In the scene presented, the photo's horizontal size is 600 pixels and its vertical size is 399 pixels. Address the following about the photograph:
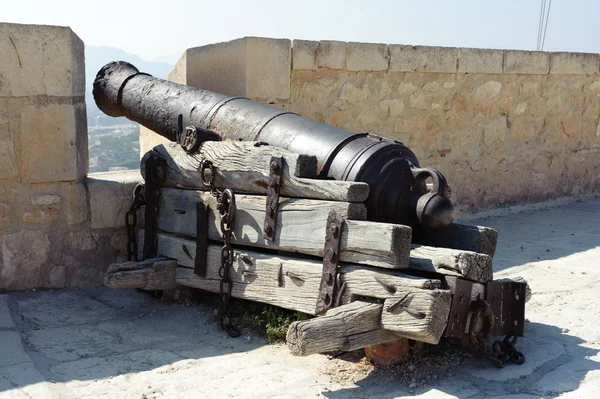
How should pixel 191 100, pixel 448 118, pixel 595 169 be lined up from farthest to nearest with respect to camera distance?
1. pixel 595 169
2. pixel 448 118
3. pixel 191 100

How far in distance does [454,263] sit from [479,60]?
383 cm

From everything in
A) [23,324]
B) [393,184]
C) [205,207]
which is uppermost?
[393,184]

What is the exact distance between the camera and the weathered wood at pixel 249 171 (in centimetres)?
322

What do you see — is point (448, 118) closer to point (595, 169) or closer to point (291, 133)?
point (595, 169)

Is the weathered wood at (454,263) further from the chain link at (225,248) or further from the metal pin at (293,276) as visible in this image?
the chain link at (225,248)

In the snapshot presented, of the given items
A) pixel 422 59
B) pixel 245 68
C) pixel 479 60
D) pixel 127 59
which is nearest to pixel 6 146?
pixel 245 68

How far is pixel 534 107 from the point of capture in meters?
6.97

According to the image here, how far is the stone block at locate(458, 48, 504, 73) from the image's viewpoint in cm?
625

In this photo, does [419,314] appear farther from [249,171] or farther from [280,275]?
[249,171]

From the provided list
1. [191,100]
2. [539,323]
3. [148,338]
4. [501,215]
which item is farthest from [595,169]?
[148,338]

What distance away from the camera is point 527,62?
22.1 ft

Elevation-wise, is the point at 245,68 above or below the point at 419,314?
above

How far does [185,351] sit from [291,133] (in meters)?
1.19

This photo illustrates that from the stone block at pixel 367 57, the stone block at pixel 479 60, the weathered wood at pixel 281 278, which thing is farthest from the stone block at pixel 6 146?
the stone block at pixel 479 60
